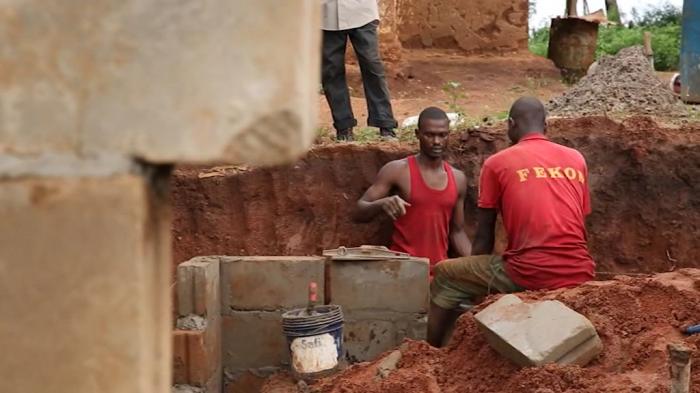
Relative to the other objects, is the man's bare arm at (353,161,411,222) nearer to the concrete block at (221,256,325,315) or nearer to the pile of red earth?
the concrete block at (221,256,325,315)

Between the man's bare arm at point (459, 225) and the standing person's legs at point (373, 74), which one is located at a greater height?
the standing person's legs at point (373, 74)

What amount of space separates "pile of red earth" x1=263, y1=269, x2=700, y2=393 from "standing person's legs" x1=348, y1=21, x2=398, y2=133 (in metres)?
2.72

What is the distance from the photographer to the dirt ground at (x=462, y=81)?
10375 millimetres

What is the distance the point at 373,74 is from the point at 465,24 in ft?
17.6

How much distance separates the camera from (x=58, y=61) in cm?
167

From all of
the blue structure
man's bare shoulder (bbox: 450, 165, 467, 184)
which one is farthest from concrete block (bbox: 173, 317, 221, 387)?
the blue structure

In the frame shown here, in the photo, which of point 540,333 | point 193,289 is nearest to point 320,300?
point 193,289

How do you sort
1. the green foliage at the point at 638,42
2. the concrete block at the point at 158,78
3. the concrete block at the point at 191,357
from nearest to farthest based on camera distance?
the concrete block at the point at 158,78
the concrete block at the point at 191,357
the green foliage at the point at 638,42

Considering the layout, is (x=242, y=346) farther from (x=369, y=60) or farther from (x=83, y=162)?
(x=83, y=162)

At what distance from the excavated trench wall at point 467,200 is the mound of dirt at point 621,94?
0.65 metres

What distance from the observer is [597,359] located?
15.1 ft

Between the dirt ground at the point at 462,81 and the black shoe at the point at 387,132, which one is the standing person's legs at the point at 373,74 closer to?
the black shoe at the point at 387,132

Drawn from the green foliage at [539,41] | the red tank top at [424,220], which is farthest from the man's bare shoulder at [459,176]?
the green foliage at [539,41]

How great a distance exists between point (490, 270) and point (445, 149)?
5.64 feet
